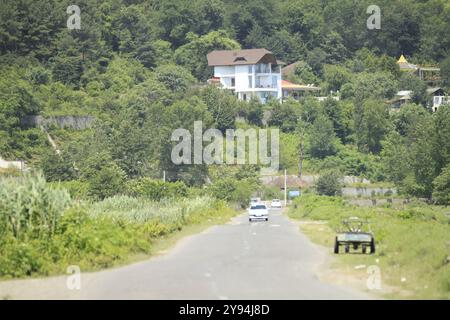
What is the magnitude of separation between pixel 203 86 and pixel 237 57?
328 inches

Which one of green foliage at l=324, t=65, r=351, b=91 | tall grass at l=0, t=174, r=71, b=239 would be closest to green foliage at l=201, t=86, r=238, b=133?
green foliage at l=324, t=65, r=351, b=91

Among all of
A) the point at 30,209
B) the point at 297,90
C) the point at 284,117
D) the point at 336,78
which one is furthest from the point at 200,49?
the point at 30,209

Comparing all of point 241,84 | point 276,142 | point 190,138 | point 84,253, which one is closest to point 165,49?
point 241,84

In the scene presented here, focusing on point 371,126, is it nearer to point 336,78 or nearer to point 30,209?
point 336,78

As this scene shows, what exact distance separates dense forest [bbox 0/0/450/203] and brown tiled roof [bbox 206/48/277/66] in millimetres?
2703

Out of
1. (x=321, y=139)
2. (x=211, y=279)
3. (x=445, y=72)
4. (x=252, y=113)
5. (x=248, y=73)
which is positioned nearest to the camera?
(x=211, y=279)

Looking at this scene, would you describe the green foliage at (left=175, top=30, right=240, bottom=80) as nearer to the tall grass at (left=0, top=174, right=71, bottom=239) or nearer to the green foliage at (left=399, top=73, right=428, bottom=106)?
the green foliage at (left=399, top=73, right=428, bottom=106)

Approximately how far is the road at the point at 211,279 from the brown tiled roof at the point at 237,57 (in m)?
82.2

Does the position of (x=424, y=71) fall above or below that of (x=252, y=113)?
above

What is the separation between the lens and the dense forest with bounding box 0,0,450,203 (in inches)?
3120

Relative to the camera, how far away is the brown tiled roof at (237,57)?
114625 mm

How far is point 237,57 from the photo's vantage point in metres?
115

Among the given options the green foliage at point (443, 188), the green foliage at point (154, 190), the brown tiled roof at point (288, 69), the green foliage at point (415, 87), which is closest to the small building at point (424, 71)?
the green foliage at point (415, 87)

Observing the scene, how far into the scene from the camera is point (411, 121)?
103m
